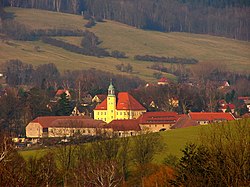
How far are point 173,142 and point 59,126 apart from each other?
1216 inches

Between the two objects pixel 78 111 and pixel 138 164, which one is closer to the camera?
pixel 138 164

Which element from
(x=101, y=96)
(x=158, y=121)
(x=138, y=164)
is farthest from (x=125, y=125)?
(x=138, y=164)

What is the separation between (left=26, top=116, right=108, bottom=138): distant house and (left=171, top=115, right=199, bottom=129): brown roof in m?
7.38

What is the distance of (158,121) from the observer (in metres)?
98.4

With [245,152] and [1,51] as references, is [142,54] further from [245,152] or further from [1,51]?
[245,152]

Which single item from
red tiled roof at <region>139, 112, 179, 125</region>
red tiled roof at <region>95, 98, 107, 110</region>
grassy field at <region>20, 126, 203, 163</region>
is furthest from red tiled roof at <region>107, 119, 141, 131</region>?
grassy field at <region>20, 126, 203, 163</region>

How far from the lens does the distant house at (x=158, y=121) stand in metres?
96.6

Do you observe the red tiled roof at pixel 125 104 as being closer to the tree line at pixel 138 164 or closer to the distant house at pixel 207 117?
the distant house at pixel 207 117

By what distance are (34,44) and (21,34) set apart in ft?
11.3

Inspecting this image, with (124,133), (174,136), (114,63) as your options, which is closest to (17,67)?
(114,63)

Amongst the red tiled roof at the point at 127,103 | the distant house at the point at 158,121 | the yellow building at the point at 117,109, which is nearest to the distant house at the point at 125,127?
the distant house at the point at 158,121

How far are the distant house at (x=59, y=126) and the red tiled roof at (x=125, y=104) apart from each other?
1068 centimetres

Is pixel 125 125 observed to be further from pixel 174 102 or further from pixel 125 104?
pixel 174 102

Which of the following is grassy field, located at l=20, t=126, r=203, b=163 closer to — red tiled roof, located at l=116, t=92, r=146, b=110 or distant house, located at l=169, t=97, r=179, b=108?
red tiled roof, located at l=116, t=92, r=146, b=110
